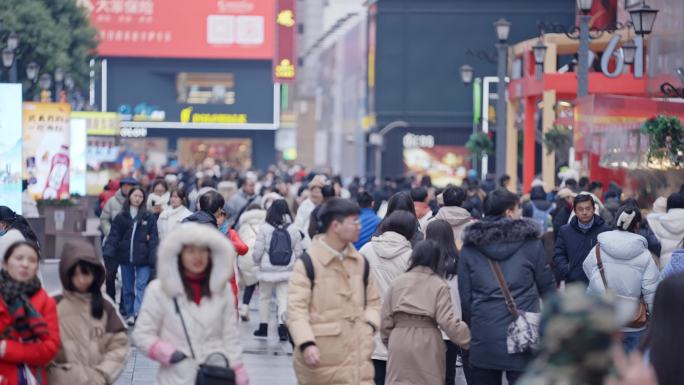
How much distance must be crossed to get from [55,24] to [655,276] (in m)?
37.1

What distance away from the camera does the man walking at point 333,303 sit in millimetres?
8352

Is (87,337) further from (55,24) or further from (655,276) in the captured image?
(55,24)

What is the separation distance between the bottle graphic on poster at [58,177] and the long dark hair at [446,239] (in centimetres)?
1561

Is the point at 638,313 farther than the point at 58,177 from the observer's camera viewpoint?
No

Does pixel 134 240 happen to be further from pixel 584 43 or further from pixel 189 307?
pixel 584 43

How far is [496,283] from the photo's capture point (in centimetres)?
895

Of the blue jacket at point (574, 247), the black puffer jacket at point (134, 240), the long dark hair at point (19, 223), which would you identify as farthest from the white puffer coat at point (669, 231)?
the black puffer jacket at point (134, 240)

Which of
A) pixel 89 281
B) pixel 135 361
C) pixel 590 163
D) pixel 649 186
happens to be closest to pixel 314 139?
pixel 590 163

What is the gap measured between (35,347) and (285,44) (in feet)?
193

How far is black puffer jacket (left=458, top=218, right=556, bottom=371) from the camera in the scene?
351 inches

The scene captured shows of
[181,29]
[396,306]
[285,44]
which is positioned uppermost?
[181,29]

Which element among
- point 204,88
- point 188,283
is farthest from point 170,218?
point 204,88

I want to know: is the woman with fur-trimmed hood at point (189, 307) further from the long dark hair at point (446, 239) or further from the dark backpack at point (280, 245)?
the dark backpack at point (280, 245)

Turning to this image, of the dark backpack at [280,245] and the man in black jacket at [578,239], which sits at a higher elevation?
the man in black jacket at [578,239]
